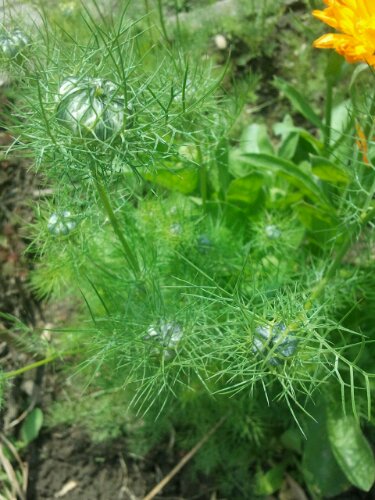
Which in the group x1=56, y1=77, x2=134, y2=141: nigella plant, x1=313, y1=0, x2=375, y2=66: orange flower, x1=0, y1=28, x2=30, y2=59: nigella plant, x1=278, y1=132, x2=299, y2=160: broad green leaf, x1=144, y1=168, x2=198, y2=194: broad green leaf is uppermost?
x1=0, y1=28, x2=30, y2=59: nigella plant

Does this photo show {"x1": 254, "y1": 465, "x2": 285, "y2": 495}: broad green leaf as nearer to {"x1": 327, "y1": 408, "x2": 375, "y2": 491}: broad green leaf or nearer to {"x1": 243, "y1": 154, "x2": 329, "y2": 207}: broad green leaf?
{"x1": 327, "y1": 408, "x2": 375, "y2": 491}: broad green leaf

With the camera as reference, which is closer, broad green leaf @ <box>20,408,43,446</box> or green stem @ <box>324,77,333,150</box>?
green stem @ <box>324,77,333,150</box>

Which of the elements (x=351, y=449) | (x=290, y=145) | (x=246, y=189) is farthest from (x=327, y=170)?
(x=351, y=449)

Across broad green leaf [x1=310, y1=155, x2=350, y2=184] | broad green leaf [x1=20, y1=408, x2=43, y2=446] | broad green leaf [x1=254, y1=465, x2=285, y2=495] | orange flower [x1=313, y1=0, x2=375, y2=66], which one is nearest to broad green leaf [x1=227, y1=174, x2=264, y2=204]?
broad green leaf [x1=310, y1=155, x2=350, y2=184]

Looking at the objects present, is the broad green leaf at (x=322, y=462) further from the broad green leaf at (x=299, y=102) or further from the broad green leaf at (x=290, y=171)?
the broad green leaf at (x=299, y=102)

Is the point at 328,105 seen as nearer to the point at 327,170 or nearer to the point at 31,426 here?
the point at 327,170

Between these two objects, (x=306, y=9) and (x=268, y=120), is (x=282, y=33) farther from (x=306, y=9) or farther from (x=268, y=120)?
(x=268, y=120)

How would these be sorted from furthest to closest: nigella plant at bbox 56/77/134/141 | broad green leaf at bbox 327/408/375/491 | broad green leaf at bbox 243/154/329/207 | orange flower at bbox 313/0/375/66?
broad green leaf at bbox 243/154/329/207, broad green leaf at bbox 327/408/375/491, orange flower at bbox 313/0/375/66, nigella plant at bbox 56/77/134/141
